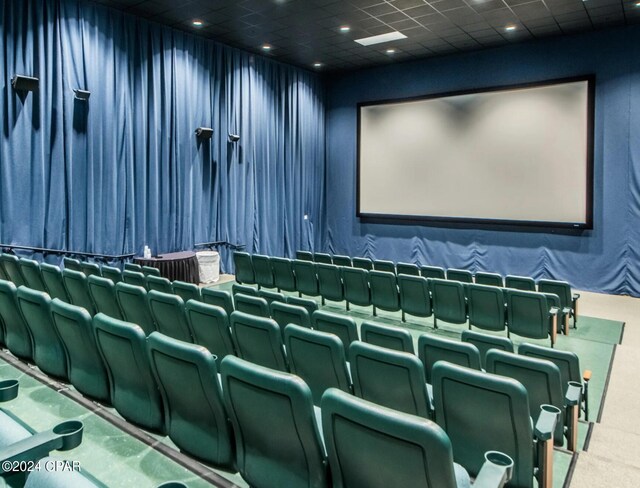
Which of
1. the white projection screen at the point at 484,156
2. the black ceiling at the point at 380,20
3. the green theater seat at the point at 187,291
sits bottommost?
the green theater seat at the point at 187,291

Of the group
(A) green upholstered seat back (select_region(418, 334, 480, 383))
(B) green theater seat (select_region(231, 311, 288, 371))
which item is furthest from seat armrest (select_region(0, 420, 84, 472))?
(A) green upholstered seat back (select_region(418, 334, 480, 383))

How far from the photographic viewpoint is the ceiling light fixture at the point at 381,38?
29.8ft

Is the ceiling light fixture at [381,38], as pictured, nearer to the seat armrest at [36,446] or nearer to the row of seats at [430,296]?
the row of seats at [430,296]

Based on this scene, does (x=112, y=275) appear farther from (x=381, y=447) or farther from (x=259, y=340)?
(x=381, y=447)

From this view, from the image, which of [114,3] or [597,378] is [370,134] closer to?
[114,3]

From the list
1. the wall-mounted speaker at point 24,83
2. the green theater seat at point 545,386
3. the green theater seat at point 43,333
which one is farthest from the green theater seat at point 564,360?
Result: the wall-mounted speaker at point 24,83

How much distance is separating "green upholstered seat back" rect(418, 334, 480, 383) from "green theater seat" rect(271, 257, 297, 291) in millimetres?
3983

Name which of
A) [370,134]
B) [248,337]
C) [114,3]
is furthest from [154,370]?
[370,134]

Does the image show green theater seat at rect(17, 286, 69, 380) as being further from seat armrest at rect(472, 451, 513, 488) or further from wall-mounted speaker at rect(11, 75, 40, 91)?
wall-mounted speaker at rect(11, 75, 40, 91)

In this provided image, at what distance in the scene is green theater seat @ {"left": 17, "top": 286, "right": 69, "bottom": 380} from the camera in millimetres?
3074

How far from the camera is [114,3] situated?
7.62 metres

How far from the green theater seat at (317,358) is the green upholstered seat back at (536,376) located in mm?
888

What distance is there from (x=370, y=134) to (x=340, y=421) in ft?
35.2

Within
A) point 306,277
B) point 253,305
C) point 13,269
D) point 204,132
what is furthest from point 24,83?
point 253,305
